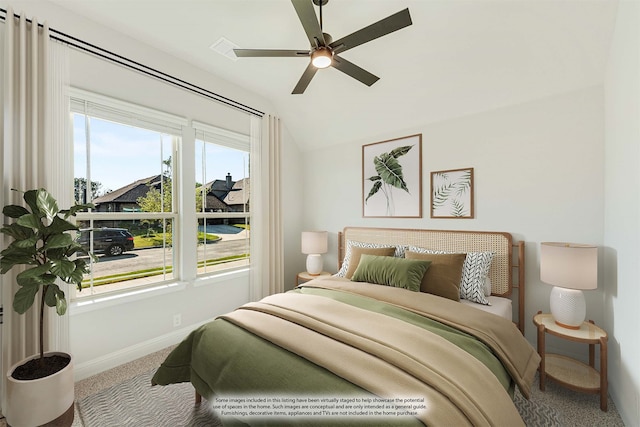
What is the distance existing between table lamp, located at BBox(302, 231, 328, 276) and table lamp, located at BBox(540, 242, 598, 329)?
7.73ft

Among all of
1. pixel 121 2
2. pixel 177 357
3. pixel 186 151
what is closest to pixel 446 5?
pixel 121 2

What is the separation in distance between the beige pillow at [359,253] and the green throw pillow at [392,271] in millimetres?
168

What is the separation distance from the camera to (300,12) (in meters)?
1.50

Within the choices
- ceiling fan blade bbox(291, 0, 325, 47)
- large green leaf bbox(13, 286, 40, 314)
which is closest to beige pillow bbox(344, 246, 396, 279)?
ceiling fan blade bbox(291, 0, 325, 47)

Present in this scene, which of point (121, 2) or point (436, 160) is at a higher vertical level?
point (121, 2)

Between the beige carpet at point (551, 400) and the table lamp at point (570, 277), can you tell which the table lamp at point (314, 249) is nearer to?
the beige carpet at point (551, 400)

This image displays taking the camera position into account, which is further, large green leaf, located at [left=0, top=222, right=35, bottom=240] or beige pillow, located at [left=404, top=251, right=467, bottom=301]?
beige pillow, located at [left=404, top=251, right=467, bottom=301]

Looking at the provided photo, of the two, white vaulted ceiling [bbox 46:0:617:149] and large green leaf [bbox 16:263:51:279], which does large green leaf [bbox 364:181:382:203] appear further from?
large green leaf [bbox 16:263:51:279]

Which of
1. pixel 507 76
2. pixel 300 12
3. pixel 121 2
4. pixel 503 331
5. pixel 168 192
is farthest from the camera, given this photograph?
pixel 168 192

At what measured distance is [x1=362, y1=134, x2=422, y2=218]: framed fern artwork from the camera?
322 cm

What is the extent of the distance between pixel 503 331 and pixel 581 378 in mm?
849

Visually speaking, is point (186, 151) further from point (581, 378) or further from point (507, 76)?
point (581, 378)

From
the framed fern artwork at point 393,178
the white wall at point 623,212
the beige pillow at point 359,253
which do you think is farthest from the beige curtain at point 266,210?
the white wall at point 623,212

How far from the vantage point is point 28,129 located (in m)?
1.91
